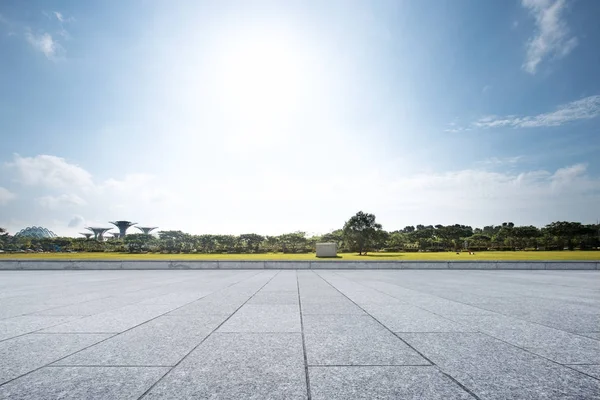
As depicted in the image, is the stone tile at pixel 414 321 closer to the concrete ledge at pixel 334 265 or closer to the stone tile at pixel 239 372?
the stone tile at pixel 239 372

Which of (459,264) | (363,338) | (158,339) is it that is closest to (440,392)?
(363,338)

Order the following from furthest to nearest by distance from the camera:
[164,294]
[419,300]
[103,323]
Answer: [164,294], [419,300], [103,323]

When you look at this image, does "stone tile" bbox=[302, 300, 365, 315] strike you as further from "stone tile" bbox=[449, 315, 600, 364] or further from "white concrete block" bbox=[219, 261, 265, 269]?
"white concrete block" bbox=[219, 261, 265, 269]

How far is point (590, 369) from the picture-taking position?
3.36 m

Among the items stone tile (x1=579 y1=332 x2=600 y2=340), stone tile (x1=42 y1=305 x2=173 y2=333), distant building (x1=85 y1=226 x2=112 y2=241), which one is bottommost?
stone tile (x1=579 y1=332 x2=600 y2=340)

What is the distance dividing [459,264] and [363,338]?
2281cm

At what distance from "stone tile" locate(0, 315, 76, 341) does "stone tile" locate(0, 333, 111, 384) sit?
416mm

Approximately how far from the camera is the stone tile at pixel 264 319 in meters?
5.25

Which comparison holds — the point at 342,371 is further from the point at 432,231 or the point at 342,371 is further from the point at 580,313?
the point at 432,231

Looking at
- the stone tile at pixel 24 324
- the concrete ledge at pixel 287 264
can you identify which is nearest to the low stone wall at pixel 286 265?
the concrete ledge at pixel 287 264

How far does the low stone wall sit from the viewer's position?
2261cm

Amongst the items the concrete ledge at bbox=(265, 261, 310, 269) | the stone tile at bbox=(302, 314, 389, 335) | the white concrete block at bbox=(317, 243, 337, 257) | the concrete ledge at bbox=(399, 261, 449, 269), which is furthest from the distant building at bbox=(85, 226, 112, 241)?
the stone tile at bbox=(302, 314, 389, 335)

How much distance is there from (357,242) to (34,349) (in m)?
70.4

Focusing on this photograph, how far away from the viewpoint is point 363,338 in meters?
4.61
